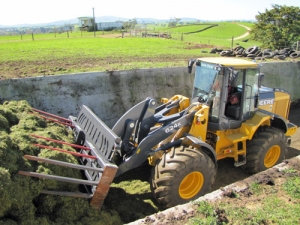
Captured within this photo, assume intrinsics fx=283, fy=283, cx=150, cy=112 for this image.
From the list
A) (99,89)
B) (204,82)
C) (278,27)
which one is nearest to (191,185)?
(204,82)

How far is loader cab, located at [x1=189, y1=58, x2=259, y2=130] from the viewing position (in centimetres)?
612

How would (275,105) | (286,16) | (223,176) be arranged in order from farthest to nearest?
(286,16) → (275,105) → (223,176)

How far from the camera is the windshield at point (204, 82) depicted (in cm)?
623

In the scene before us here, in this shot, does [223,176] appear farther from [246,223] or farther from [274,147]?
[246,223]

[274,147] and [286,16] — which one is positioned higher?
[286,16]

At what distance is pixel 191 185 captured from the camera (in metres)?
5.75

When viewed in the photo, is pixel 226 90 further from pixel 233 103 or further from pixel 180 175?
pixel 180 175

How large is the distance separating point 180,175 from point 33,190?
2.53 m

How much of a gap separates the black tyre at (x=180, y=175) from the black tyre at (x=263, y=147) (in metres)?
1.60

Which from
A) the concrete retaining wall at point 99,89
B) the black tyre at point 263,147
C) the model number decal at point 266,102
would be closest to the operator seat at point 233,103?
the black tyre at point 263,147

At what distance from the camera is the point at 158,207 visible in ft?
18.8

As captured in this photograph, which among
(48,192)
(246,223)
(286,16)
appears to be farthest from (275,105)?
(286,16)

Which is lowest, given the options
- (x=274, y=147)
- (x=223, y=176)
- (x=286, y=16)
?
(x=223, y=176)

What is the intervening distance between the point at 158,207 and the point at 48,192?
7.51 ft
